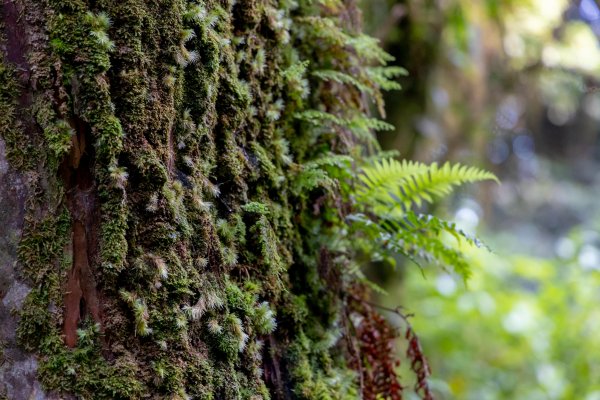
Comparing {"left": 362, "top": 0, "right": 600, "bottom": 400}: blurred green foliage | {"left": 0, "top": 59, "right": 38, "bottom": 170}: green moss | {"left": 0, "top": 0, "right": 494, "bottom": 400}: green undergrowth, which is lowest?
{"left": 0, "top": 59, "right": 38, "bottom": 170}: green moss

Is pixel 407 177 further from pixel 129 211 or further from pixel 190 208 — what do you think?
pixel 129 211

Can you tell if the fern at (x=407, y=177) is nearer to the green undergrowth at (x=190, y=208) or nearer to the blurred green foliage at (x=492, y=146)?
the green undergrowth at (x=190, y=208)

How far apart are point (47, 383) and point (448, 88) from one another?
487 centimetres

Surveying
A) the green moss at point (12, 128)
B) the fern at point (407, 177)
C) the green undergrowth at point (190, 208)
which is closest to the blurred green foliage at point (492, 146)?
the fern at point (407, 177)

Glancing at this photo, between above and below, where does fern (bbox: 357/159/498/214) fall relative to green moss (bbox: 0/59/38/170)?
above

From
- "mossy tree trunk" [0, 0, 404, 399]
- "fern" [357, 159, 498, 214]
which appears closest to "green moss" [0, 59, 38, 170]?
"mossy tree trunk" [0, 0, 404, 399]

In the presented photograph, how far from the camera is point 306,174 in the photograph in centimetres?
179

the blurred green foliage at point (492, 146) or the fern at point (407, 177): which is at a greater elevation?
the blurred green foliage at point (492, 146)

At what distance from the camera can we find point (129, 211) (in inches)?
52.3

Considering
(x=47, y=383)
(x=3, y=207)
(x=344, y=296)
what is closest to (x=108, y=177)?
(x=3, y=207)

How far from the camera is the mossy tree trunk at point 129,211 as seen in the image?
1266 millimetres

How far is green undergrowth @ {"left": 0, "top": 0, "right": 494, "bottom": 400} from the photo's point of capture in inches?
50.5

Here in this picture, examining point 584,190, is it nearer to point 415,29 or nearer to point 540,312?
point 540,312

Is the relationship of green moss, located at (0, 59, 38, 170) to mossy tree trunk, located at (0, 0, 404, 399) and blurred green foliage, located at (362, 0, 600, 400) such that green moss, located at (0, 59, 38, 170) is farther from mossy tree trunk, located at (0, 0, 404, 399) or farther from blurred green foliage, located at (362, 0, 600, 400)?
blurred green foliage, located at (362, 0, 600, 400)
